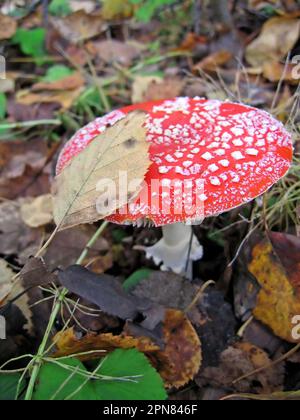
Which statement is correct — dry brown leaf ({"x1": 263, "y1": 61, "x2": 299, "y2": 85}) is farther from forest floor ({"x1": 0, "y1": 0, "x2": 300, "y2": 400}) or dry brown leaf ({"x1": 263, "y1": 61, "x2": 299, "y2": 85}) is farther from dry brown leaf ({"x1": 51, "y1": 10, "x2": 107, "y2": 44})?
dry brown leaf ({"x1": 51, "y1": 10, "x2": 107, "y2": 44})

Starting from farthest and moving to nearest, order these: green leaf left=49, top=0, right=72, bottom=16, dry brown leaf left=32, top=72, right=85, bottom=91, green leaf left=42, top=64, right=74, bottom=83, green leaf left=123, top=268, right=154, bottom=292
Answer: green leaf left=49, top=0, right=72, bottom=16 → green leaf left=42, top=64, right=74, bottom=83 → dry brown leaf left=32, top=72, right=85, bottom=91 → green leaf left=123, top=268, right=154, bottom=292

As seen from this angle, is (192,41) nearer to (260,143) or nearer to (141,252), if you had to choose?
(141,252)

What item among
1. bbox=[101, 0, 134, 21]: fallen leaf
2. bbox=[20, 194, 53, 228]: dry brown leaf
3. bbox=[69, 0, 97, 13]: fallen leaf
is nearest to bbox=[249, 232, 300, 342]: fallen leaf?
bbox=[20, 194, 53, 228]: dry brown leaf

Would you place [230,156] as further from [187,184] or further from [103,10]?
[103,10]

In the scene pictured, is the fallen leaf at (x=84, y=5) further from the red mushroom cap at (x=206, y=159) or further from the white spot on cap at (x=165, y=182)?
the white spot on cap at (x=165, y=182)

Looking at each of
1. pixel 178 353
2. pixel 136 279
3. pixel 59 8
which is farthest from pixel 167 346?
pixel 59 8

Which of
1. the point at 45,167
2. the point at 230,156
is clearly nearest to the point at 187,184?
the point at 230,156

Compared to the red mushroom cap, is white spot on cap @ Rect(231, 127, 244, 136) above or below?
above

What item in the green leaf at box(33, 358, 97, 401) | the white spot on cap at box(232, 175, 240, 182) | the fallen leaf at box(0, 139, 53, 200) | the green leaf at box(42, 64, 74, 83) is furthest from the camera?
the green leaf at box(42, 64, 74, 83)
